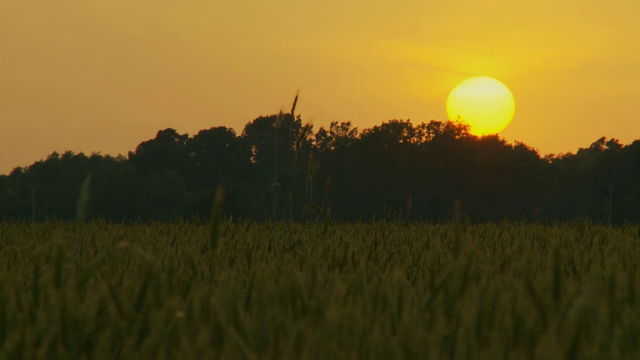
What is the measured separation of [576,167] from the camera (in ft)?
262

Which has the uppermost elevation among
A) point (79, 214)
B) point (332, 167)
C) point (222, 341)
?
point (332, 167)

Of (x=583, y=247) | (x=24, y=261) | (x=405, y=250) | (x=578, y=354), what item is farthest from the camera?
(x=583, y=247)

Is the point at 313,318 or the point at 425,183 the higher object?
the point at 425,183

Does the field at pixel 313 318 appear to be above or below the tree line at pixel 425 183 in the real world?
below

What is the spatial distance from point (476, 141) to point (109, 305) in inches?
2721

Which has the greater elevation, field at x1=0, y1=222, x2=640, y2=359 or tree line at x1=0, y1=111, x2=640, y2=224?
tree line at x1=0, y1=111, x2=640, y2=224

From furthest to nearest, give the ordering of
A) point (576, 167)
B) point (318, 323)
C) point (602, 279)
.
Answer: point (576, 167), point (602, 279), point (318, 323)

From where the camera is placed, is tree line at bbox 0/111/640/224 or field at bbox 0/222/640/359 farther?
tree line at bbox 0/111/640/224

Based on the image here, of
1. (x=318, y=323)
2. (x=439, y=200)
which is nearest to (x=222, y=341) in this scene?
(x=318, y=323)

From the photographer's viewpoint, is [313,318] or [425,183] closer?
[313,318]

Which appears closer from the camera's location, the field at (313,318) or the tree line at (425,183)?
the field at (313,318)

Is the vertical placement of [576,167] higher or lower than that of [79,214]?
higher

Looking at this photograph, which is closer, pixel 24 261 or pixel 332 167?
pixel 24 261

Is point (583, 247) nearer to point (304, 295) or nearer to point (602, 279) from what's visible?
point (602, 279)
